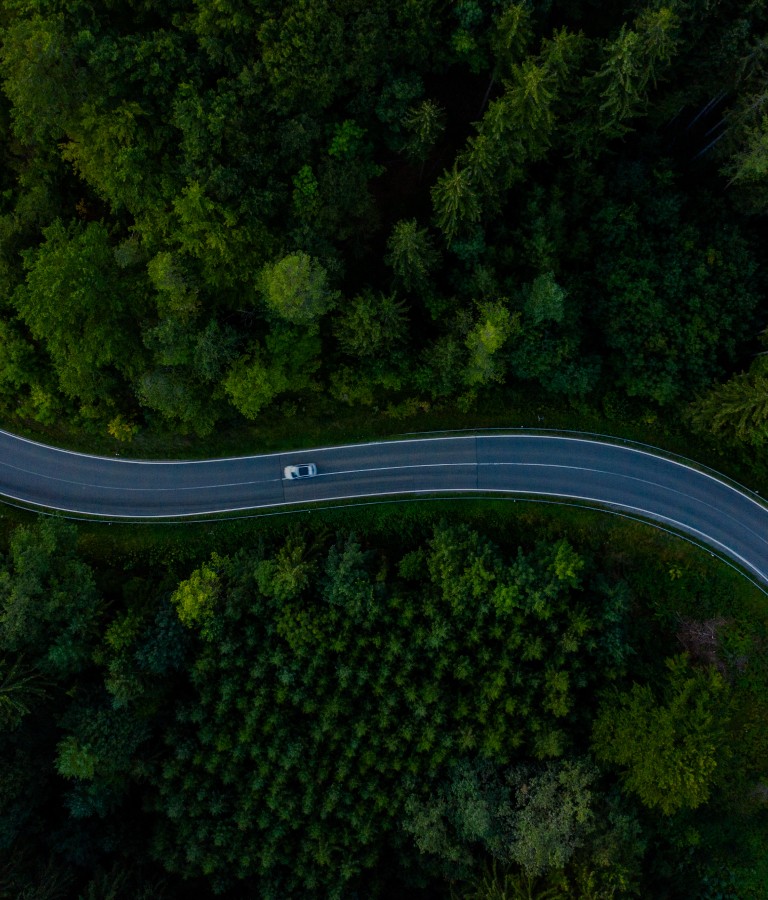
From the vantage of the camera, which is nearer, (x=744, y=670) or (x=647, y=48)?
(x=647, y=48)

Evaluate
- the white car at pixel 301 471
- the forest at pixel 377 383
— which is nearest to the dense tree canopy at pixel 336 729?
the forest at pixel 377 383

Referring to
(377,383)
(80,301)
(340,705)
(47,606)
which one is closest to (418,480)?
(377,383)

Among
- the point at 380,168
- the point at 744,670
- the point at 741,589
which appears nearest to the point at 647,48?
the point at 380,168

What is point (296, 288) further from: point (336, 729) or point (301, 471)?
point (336, 729)

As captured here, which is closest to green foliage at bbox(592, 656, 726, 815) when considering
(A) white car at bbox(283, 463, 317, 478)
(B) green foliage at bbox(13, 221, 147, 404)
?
(A) white car at bbox(283, 463, 317, 478)

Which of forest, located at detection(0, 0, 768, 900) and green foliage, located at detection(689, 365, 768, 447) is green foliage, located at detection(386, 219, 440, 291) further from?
green foliage, located at detection(689, 365, 768, 447)

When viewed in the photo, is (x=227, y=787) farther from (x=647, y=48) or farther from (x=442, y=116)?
(x=647, y=48)

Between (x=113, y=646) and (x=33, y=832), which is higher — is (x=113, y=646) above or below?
above

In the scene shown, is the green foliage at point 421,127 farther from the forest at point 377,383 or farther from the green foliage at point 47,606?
the green foliage at point 47,606

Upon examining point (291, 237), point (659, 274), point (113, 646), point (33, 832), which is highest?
point (659, 274)
